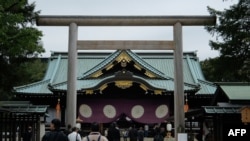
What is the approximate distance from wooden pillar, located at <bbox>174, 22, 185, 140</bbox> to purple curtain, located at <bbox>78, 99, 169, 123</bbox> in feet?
31.5

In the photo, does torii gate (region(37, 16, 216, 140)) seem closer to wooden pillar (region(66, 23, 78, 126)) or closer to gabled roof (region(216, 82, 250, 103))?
wooden pillar (region(66, 23, 78, 126))

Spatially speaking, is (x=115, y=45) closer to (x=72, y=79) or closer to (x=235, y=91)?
(x=72, y=79)

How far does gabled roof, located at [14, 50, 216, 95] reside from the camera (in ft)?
85.5

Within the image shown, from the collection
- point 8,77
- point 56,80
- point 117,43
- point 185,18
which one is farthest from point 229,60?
point 56,80

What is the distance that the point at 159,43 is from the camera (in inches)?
701

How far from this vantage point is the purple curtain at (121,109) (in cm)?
2702

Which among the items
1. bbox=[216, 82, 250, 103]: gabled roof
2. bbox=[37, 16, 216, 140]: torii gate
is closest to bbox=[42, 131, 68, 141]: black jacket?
bbox=[216, 82, 250, 103]: gabled roof

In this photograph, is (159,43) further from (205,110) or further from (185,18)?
(205,110)

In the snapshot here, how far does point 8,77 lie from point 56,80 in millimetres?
9009

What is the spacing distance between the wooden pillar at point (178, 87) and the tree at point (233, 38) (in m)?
2.51

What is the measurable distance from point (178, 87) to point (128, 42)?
2.57 metres

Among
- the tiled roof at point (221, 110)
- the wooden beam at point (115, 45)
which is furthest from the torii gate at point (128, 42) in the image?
the tiled roof at point (221, 110)

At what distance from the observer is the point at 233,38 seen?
1409cm

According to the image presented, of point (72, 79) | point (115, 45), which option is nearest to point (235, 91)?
point (115, 45)
